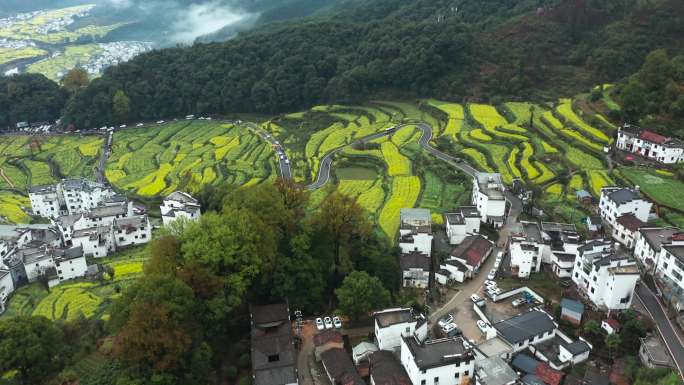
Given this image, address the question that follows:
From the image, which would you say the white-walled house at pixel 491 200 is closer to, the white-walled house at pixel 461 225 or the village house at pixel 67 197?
the white-walled house at pixel 461 225

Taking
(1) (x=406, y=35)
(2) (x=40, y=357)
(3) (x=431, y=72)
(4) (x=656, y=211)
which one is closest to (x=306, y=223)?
(2) (x=40, y=357)

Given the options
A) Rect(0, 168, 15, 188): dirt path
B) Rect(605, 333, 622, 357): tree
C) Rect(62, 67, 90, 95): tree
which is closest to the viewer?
Rect(605, 333, 622, 357): tree

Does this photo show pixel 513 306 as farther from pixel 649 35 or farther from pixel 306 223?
pixel 649 35

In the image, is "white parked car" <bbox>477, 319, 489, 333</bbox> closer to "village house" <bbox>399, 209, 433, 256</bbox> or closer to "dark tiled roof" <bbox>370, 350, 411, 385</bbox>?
"dark tiled roof" <bbox>370, 350, 411, 385</bbox>

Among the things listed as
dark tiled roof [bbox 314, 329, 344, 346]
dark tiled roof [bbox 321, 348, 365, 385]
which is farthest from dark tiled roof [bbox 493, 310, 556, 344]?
dark tiled roof [bbox 314, 329, 344, 346]

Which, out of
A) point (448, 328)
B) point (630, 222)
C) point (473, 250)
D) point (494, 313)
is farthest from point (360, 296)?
point (630, 222)

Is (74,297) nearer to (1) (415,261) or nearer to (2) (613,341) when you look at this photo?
(1) (415,261)
